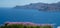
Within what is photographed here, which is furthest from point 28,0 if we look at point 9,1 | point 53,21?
Answer: point 53,21

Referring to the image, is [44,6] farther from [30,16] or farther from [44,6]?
[30,16]

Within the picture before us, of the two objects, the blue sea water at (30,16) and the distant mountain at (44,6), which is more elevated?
the distant mountain at (44,6)

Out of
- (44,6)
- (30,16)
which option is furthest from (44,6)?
(30,16)

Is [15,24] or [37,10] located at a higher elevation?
[37,10]

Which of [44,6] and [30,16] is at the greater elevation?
[44,6]

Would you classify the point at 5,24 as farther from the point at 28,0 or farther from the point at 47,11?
the point at 47,11

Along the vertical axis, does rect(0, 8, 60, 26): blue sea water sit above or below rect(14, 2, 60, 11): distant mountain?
below

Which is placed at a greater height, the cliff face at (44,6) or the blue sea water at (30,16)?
the cliff face at (44,6)

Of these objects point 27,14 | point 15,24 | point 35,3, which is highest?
point 35,3
